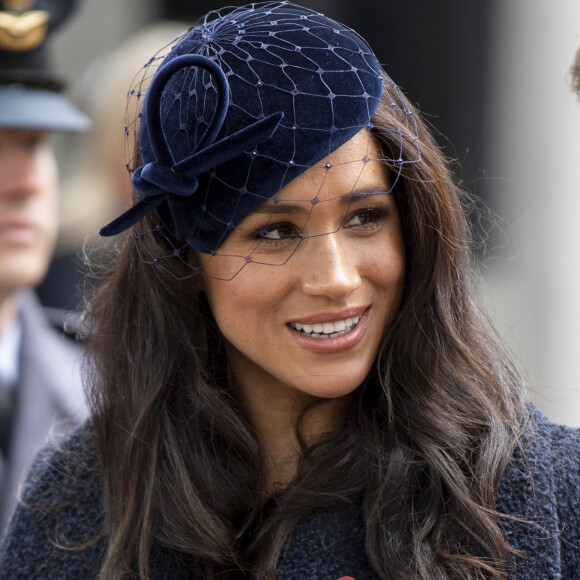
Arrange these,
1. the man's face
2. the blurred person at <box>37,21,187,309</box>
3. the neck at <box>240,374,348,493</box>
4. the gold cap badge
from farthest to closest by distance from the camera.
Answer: the blurred person at <box>37,21,187,309</box> → the gold cap badge → the man's face → the neck at <box>240,374,348,493</box>

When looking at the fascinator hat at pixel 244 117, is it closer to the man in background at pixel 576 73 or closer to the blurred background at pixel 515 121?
the man in background at pixel 576 73

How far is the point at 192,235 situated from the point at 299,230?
249mm

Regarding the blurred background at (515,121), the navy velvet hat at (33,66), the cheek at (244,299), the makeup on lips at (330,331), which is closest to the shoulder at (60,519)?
the cheek at (244,299)

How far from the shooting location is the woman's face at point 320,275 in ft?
8.04

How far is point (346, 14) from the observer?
6.41m

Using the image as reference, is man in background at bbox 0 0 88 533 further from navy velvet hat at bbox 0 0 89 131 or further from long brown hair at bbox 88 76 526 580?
long brown hair at bbox 88 76 526 580

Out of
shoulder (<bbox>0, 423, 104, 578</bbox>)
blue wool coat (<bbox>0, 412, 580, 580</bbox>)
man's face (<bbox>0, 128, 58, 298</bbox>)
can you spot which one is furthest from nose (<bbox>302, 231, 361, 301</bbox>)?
man's face (<bbox>0, 128, 58, 298</bbox>)

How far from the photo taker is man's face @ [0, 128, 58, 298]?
3.89 metres

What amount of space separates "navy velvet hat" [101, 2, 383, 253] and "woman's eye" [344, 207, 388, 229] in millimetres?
171

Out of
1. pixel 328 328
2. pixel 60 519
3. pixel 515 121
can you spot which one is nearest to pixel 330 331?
pixel 328 328

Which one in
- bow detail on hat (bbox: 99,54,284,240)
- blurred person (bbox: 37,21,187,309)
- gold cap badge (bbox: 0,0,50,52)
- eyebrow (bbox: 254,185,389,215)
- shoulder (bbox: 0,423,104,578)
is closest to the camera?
bow detail on hat (bbox: 99,54,284,240)

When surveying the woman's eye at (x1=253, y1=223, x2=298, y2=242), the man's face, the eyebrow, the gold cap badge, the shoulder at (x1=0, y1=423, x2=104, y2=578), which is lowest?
the shoulder at (x1=0, y1=423, x2=104, y2=578)

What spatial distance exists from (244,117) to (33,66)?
6.47 feet

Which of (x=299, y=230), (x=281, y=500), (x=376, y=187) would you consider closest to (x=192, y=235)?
(x=299, y=230)
